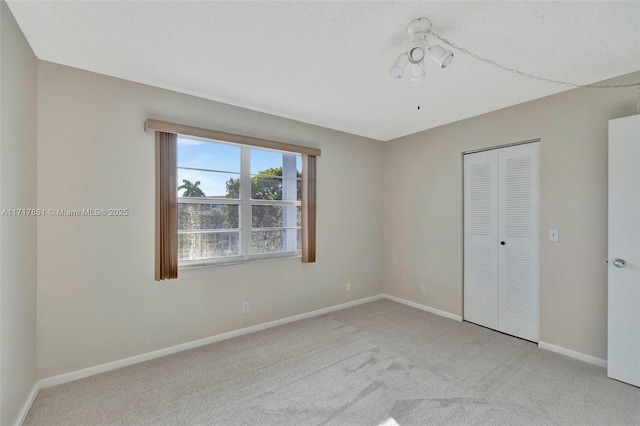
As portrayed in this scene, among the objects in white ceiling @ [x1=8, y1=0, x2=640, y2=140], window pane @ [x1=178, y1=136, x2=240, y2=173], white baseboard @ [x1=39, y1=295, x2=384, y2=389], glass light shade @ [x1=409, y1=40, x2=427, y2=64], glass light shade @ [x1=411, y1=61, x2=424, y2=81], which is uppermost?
white ceiling @ [x1=8, y1=0, x2=640, y2=140]

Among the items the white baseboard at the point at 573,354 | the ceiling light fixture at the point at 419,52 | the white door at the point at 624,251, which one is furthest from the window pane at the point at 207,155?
the white baseboard at the point at 573,354

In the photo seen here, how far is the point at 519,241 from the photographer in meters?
3.27

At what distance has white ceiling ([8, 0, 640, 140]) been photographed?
1732 millimetres

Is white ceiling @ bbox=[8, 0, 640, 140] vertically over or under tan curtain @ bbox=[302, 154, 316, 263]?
over

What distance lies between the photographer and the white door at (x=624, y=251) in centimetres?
233

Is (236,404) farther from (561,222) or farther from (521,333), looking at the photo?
(561,222)

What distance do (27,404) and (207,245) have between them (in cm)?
169

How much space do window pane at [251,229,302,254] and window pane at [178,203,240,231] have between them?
305 millimetres

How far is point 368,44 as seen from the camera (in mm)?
2078

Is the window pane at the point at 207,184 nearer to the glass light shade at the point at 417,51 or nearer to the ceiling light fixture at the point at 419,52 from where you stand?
the ceiling light fixture at the point at 419,52

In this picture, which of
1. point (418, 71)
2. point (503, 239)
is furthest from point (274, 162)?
point (503, 239)

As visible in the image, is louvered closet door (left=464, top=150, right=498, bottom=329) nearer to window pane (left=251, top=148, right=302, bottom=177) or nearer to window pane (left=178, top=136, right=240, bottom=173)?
window pane (left=251, top=148, right=302, bottom=177)

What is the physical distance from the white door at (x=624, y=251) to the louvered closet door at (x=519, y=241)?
667 millimetres

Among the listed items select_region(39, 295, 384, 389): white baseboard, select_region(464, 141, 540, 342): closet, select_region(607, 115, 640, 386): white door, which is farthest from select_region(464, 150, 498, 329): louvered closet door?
select_region(39, 295, 384, 389): white baseboard
